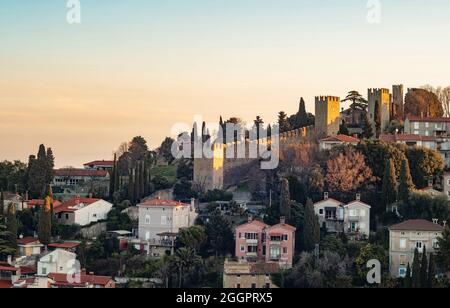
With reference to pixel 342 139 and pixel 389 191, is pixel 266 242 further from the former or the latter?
pixel 342 139

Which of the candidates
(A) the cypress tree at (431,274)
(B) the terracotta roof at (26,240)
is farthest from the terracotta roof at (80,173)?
(A) the cypress tree at (431,274)

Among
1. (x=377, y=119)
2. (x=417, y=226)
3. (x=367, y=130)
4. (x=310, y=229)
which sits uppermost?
(x=377, y=119)

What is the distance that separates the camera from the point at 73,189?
174 ft

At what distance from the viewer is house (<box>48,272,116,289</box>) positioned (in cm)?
3950

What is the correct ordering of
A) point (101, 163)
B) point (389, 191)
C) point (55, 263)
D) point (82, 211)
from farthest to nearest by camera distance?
point (101, 163) → point (82, 211) → point (389, 191) → point (55, 263)

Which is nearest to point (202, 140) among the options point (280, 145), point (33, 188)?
point (280, 145)

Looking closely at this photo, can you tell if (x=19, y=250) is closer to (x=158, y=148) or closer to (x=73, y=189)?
(x=73, y=189)

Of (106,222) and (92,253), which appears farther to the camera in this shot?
(106,222)

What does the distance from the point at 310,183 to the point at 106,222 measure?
23.1ft

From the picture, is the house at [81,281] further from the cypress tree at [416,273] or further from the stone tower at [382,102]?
the stone tower at [382,102]

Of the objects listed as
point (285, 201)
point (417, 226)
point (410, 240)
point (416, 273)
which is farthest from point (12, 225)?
point (416, 273)

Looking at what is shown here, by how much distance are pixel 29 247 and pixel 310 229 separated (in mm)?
9200

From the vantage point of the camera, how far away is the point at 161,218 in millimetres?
44844

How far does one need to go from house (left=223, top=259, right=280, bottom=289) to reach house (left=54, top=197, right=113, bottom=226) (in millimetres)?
6771
